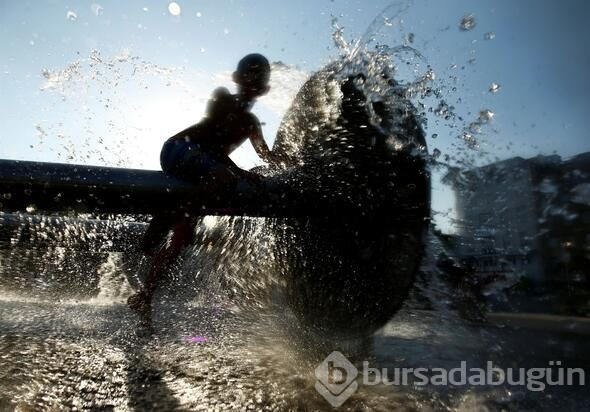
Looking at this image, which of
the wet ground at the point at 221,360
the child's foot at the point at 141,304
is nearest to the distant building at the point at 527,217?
the wet ground at the point at 221,360

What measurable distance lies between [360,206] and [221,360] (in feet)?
3.48

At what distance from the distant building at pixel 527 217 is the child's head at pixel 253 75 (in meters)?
1.35

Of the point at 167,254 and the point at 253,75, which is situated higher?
the point at 253,75

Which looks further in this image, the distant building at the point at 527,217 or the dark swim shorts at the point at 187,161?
the dark swim shorts at the point at 187,161

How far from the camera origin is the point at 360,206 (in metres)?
2.45

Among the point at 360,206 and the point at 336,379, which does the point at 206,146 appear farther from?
the point at 336,379

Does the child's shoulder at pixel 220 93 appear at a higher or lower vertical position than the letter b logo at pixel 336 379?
higher

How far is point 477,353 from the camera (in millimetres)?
2340

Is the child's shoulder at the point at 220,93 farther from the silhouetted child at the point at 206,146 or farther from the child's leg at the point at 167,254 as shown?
the child's leg at the point at 167,254

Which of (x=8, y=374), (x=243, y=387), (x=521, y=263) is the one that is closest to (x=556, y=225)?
(x=521, y=263)

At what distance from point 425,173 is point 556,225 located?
75 centimetres

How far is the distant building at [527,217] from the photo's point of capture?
251 centimetres

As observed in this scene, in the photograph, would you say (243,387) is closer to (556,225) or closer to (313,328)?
(313,328)

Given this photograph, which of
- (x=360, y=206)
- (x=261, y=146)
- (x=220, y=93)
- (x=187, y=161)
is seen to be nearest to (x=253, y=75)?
(x=220, y=93)
